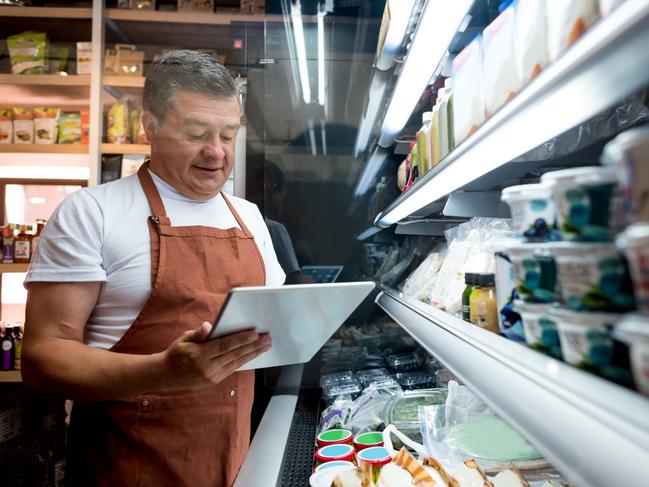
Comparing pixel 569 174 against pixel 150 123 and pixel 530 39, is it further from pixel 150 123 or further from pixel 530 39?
pixel 150 123

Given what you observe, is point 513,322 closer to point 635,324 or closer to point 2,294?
point 635,324

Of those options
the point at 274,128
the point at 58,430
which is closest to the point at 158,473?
the point at 58,430

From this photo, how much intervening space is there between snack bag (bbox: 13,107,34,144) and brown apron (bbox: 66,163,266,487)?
1938 mm

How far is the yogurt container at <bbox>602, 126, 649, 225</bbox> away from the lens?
41cm

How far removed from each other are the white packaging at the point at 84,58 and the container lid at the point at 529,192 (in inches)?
116

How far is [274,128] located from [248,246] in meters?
1.64

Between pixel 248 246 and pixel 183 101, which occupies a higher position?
pixel 183 101

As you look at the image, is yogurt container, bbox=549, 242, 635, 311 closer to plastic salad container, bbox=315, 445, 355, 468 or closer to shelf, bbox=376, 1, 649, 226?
shelf, bbox=376, 1, 649, 226

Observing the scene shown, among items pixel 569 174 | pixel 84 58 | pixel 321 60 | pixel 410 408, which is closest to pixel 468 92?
pixel 569 174

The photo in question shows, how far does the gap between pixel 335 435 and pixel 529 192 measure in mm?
1276

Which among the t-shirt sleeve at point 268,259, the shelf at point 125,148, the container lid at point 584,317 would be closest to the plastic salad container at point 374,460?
the t-shirt sleeve at point 268,259

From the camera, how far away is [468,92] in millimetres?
1062

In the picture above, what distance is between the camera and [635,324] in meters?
0.45

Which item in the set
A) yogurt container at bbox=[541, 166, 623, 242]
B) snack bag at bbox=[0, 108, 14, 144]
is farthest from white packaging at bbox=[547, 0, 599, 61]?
snack bag at bbox=[0, 108, 14, 144]
